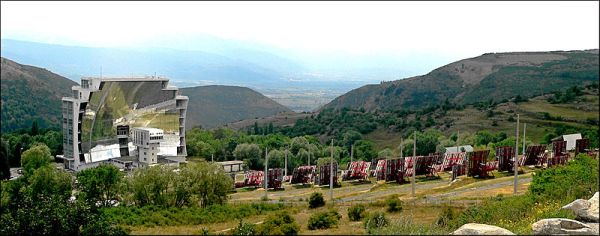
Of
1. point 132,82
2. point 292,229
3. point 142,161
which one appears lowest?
point 142,161

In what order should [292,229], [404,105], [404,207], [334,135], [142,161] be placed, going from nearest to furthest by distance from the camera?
[292,229] < [404,207] < [142,161] < [334,135] < [404,105]

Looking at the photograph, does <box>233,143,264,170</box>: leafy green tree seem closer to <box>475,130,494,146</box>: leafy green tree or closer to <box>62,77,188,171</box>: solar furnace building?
<box>62,77,188,171</box>: solar furnace building

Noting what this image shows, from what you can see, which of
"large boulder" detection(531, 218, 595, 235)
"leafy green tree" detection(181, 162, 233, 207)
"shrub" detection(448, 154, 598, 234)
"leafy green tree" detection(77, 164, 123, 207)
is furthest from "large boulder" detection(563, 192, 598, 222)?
"leafy green tree" detection(77, 164, 123, 207)

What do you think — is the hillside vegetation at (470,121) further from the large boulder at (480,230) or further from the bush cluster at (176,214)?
the large boulder at (480,230)

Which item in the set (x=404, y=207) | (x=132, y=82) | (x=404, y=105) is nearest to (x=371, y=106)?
(x=404, y=105)

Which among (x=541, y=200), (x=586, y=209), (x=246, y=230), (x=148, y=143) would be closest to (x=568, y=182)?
(x=541, y=200)

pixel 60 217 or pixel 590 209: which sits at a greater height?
pixel 590 209

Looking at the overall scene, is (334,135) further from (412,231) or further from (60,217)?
(412,231)
